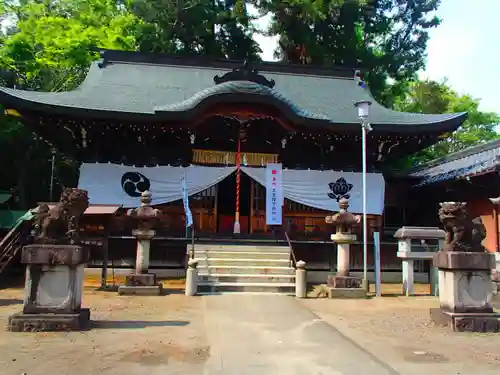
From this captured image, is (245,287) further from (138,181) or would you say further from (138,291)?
(138,181)

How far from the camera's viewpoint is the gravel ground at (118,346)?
14.8 feet

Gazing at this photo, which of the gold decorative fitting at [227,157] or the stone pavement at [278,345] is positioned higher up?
the gold decorative fitting at [227,157]

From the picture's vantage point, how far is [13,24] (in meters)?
21.4

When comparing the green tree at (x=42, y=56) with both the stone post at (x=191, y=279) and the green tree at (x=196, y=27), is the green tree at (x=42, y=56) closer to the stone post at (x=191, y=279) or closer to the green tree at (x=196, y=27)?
the green tree at (x=196, y=27)

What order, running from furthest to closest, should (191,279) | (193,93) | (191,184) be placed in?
(193,93), (191,184), (191,279)

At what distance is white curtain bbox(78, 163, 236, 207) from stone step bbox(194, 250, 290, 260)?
100 inches

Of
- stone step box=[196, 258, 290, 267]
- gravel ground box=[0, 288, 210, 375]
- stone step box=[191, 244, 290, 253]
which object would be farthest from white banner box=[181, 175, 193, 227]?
gravel ground box=[0, 288, 210, 375]

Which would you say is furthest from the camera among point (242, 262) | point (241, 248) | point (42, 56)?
point (42, 56)

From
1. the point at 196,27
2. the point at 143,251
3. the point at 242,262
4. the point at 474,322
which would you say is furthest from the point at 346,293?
the point at 196,27

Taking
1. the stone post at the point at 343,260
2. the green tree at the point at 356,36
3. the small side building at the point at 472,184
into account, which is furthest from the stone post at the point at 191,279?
the green tree at the point at 356,36

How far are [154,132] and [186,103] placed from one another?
5.14ft

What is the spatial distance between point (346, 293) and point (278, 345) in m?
5.10

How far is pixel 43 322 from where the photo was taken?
608 cm

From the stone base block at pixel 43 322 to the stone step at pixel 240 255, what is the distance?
19.6 feet
